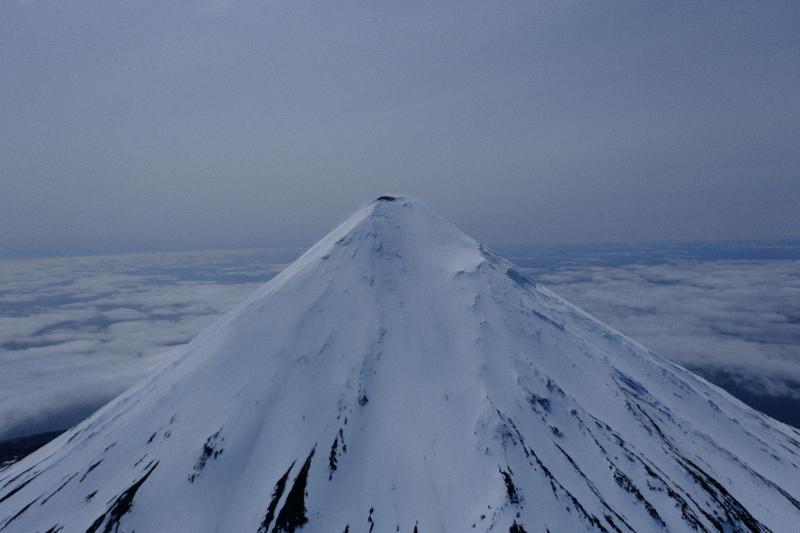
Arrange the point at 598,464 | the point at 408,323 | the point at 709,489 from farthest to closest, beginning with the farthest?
the point at 408,323
the point at 709,489
the point at 598,464

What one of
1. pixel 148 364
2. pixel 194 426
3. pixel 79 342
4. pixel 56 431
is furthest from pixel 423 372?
pixel 79 342

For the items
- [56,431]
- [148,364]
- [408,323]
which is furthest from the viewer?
[148,364]

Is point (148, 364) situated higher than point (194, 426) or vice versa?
point (194, 426)

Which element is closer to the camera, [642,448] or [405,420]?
[405,420]

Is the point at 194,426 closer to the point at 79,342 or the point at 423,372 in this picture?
the point at 423,372

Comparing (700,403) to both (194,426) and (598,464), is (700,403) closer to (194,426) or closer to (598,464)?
(598,464)

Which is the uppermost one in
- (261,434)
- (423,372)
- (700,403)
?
(423,372)
